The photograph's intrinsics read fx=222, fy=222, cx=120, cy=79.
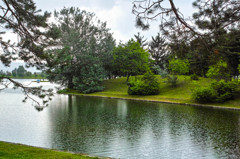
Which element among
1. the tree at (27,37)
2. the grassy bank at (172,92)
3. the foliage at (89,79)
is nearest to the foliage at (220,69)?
the grassy bank at (172,92)

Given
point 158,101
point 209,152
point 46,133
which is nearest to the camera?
point 209,152

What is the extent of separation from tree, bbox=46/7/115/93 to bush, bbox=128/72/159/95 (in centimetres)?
775

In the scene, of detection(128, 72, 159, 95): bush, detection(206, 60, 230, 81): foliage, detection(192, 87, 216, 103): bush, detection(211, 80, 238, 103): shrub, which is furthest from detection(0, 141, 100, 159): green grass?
detection(128, 72, 159, 95): bush

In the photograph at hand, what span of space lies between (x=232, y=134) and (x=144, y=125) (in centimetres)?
481

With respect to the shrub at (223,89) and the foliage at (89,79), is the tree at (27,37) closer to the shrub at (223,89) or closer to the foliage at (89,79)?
the shrub at (223,89)

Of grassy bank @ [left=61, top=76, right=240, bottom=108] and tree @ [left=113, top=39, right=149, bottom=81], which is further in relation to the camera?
tree @ [left=113, top=39, right=149, bottom=81]

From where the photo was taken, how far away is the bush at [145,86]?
102ft

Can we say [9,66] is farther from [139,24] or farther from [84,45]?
[84,45]

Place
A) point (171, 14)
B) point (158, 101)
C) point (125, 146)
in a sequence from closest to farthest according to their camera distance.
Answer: point (171, 14) → point (125, 146) → point (158, 101)

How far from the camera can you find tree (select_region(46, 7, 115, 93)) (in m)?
36.9

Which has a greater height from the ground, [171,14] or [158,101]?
[171,14]

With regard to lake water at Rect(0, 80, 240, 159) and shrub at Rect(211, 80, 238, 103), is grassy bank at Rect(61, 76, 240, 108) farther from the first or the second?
lake water at Rect(0, 80, 240, 159)

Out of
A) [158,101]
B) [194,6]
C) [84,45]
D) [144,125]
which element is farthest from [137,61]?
[194,6]

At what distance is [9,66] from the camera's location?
31.5 ft
